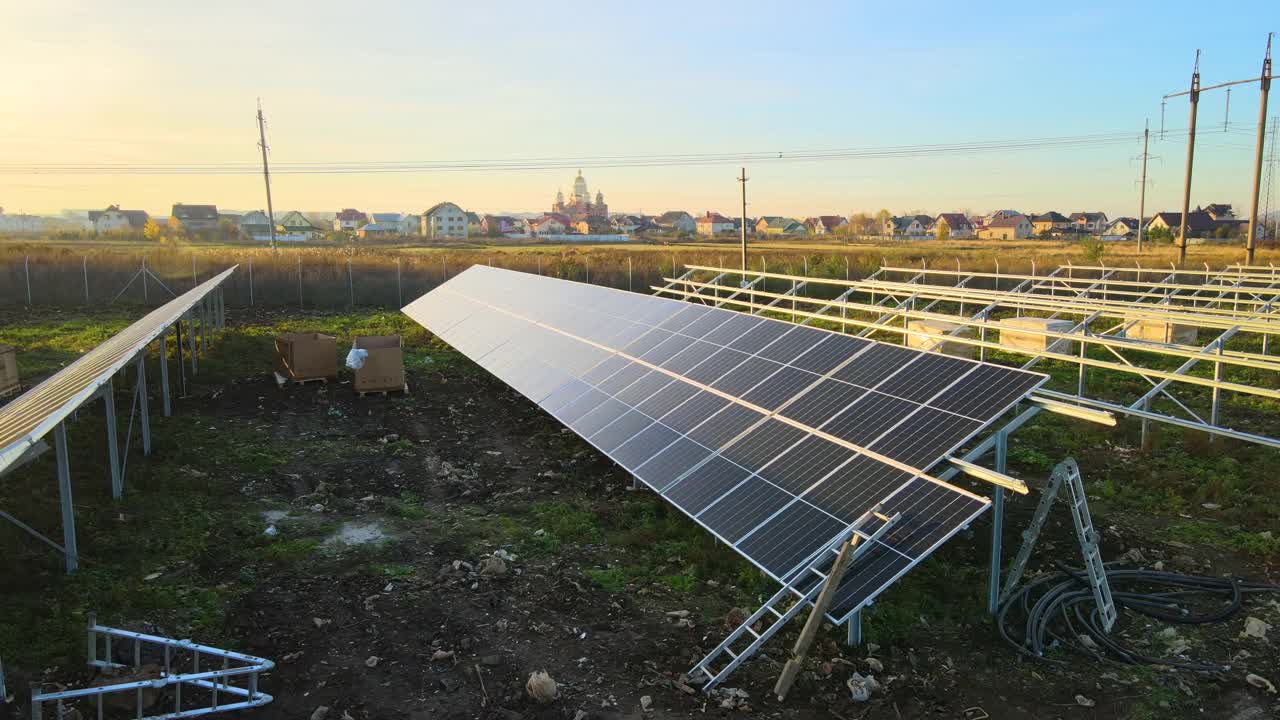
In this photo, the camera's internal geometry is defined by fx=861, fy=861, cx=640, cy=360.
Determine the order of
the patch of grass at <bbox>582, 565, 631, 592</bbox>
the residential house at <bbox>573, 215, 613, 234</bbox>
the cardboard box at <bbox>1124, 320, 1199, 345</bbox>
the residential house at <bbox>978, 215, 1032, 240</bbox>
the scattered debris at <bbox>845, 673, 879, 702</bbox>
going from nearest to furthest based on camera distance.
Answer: the scattered debris at <bbox>845, 673, 879, 702</bbox>
the patch of grass at <bbox>582, 565, 631, 592</bbox>
the cardboard box at <bbox>1124, 320, 1199, 345</bbox>
the residential house at <bbox>978, 215, 1032, 240</bbox>
the residential house at <bbox>573, 215, 613, 234</bbox>

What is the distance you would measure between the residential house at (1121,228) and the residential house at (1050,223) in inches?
240

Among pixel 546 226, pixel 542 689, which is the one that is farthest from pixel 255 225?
pixel 542 689

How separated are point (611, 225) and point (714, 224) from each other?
2242 cm

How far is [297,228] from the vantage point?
360 feet

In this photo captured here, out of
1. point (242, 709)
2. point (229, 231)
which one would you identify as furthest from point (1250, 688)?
point (229, 231)

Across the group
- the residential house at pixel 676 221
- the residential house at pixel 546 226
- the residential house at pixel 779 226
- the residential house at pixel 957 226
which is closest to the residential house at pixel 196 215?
the residential house at pixel 546 226

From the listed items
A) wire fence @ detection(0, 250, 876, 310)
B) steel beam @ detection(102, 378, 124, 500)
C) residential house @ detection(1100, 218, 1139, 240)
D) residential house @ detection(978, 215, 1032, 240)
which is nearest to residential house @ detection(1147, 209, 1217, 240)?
residential house @ detection(1100, 218, 1139, 240)

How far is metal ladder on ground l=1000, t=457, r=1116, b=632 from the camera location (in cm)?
838

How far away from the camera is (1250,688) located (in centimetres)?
746

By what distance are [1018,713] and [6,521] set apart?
11211 millimetres

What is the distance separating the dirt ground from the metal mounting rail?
0.25 meters

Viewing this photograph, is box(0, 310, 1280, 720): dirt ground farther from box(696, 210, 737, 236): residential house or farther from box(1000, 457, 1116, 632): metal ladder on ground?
box(696, 210, 737, 236): residential house

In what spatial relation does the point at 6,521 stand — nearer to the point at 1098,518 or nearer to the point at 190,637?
the point at 190,637

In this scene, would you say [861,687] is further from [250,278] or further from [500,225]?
[500,225]
